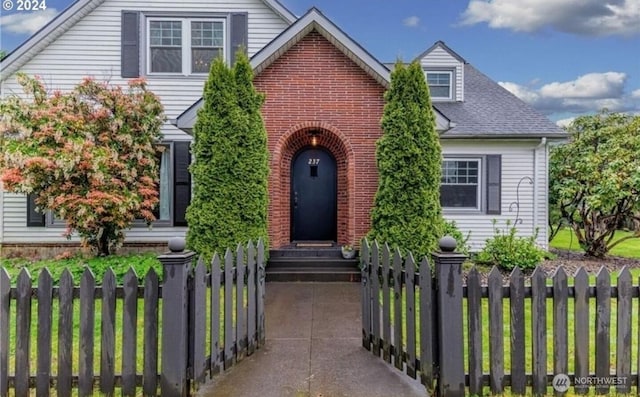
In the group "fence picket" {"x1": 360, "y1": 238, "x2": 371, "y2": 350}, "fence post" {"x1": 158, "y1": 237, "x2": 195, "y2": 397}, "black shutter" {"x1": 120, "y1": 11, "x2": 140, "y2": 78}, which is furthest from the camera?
"black shutter" {"x1": 120, "y1": 11, "x2": 140, "y2": 78}

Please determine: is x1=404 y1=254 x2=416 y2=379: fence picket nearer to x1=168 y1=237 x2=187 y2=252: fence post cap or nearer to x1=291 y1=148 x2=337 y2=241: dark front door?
x1=168 y1=237 x2=187 y2=252: fence post cap

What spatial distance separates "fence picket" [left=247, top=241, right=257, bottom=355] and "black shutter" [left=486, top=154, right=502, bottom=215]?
8117 mm

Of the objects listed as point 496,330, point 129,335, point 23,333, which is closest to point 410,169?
point 496,330

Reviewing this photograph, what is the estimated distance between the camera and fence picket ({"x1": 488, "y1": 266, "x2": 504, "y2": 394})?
3076 mm

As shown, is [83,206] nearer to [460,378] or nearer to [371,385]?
[371,385]

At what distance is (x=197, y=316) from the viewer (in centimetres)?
319

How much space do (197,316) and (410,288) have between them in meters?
1.79

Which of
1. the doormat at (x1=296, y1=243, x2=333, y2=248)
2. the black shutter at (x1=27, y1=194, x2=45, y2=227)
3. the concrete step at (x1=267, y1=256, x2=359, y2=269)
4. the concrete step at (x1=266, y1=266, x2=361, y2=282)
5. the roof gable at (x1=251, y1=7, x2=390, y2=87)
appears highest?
the roof gable at (x1=251, y1=7, x2=390, y2=87)

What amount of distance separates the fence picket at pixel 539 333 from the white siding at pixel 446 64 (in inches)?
375

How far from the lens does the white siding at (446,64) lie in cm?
1151

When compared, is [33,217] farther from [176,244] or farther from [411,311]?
[411,311]

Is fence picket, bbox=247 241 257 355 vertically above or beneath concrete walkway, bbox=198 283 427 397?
above

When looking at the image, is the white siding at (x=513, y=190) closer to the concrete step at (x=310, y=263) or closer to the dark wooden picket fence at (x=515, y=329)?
the concrete step at (x=310, y=263)

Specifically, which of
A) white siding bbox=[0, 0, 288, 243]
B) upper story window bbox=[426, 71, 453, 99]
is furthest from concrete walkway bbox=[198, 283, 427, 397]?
upper story window bbox=[426, 71, 453, 99]
